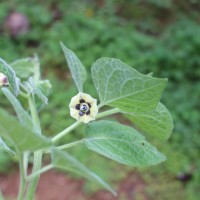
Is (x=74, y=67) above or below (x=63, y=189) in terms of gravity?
above

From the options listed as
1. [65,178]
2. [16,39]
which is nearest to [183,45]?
[16,39]

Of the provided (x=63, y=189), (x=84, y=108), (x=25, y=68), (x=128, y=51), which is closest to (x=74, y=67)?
(x=84, y=108)

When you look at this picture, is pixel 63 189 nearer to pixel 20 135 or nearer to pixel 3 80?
pixel 3 80

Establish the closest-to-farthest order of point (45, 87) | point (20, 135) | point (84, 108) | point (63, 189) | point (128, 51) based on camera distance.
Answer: point (20, 135), point (84, 108), point (45, 87), point (63, 189), point (128, 51)

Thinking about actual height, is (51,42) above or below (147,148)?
below

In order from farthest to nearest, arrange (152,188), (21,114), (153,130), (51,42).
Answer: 1. (51,42)
2. (152,188)
3. (153,130)
4. (21,114)

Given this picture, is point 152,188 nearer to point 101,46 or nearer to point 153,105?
point 101,46

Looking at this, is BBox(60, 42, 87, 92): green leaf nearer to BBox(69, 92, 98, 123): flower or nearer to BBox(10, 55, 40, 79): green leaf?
BBox(69, 92, 98, 123): flower
